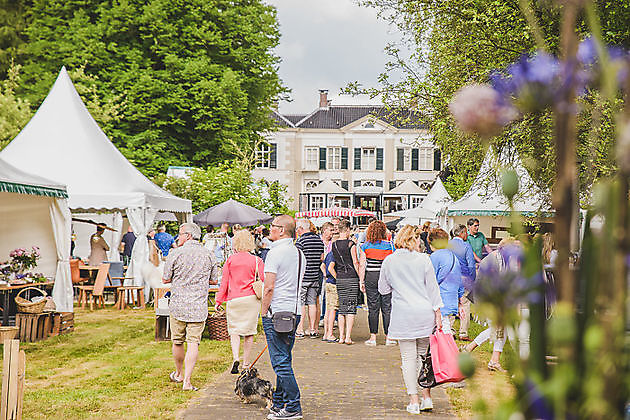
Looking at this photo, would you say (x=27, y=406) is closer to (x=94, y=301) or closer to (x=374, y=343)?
(x=374, y=343)

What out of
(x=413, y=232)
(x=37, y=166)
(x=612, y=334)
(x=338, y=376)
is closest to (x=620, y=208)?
(x=612, y=334)

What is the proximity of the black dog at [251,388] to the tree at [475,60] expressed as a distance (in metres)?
3.85

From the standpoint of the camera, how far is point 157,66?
28.7 metres

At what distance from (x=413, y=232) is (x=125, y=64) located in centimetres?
2273

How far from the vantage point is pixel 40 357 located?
10.5m

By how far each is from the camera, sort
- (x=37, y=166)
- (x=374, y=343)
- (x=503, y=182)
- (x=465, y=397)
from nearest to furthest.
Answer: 1. (x=503, y=182)
2. (x=465, y=397)
3. (x=374, y=343)
4. (x=37, y=166)

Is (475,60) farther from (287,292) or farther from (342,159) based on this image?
(342,159)

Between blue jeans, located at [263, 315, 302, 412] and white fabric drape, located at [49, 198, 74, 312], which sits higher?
white fabric drape, located at [49, 198, 74, 312]

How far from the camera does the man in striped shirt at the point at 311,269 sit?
11.4 m

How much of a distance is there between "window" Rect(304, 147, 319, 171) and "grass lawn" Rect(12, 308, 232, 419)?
48.6 metres

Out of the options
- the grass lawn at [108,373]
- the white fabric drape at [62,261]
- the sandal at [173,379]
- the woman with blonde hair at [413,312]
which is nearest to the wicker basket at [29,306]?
the grass lawn at [108,373]

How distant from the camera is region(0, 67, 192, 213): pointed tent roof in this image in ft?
55.6

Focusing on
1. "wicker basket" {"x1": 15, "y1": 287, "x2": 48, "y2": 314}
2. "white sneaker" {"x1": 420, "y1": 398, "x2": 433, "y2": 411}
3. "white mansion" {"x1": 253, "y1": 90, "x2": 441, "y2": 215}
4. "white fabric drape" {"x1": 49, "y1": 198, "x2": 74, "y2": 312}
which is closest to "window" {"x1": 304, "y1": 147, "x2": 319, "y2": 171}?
"white mansion" {"x1": 253, "y1": 90, "x2": 441, "y2": 215}

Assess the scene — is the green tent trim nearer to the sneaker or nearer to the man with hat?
the man with hat
